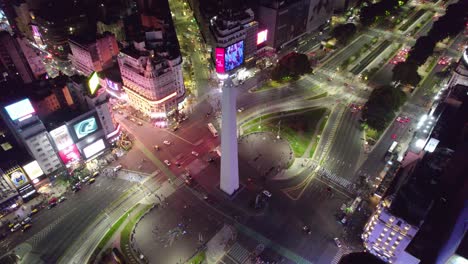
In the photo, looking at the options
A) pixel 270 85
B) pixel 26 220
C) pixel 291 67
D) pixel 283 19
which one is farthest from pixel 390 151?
pixel 26 220

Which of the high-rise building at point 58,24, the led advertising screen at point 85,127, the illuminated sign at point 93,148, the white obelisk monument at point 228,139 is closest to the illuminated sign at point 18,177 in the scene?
the illuminated sign at point 93,148

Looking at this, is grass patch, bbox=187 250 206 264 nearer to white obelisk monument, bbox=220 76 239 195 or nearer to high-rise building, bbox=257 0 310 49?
white obelisk monument, bbox=220 76 239 195

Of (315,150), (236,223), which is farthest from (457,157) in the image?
(236,223)

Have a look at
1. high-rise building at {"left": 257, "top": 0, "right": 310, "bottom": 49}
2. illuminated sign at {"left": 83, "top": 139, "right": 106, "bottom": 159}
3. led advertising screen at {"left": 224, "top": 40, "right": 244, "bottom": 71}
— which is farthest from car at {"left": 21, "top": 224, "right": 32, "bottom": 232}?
high-rise building at {"left": 257, "top": 0, "right": 310, "bottom": 49}

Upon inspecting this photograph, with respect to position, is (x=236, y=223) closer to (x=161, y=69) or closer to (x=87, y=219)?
(x=87, y=219)

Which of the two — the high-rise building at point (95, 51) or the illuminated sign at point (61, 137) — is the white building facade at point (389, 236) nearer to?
the illuminated sign at point (61, 137)

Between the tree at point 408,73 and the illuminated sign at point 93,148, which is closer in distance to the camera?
the illuminated sign at point 93,148
